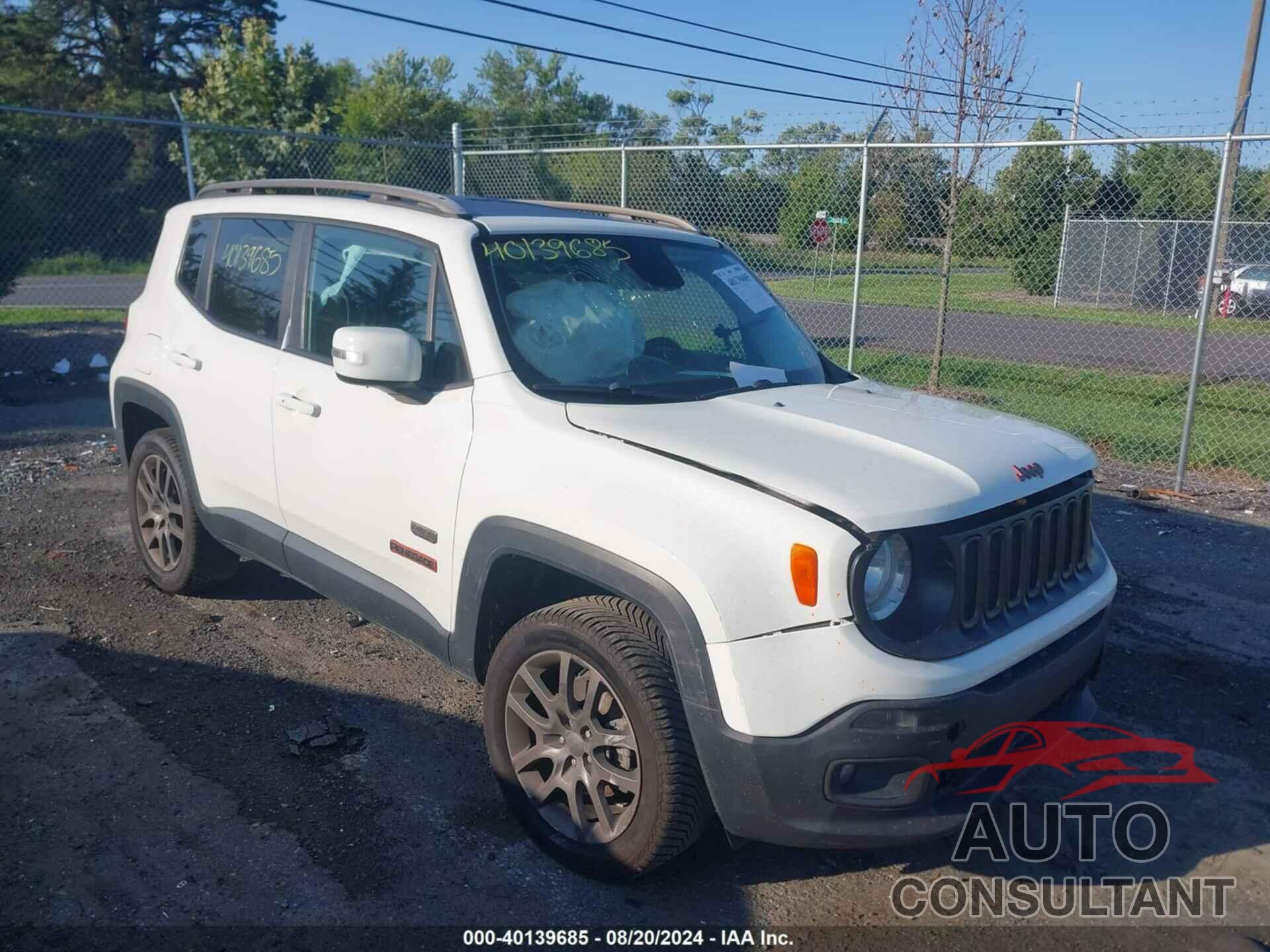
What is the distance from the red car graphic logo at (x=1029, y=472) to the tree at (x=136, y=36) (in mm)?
41283

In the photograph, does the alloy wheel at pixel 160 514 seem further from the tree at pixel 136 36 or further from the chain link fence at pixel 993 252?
the tree at pixel 136 36

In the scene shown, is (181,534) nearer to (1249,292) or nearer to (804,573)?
(804,573)

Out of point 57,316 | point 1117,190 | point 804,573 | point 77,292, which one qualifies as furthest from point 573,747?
point 77,292

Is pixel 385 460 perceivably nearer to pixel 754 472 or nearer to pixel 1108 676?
pixel 754 472

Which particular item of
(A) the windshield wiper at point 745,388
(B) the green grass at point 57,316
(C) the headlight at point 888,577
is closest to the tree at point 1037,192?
(A) the windshield wiper at point 745,388

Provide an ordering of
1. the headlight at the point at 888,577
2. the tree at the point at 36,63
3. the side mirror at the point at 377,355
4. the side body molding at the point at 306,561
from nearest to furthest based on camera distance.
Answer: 1. the headlight at the point at 888,577
2. the side mirror at the point at 377,355
3. the side body molding at the point at 306,561
4. the tree at the point at 36,63

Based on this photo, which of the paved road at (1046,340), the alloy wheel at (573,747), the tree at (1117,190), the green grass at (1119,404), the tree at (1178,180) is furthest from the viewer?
the paved road at (1046,340)

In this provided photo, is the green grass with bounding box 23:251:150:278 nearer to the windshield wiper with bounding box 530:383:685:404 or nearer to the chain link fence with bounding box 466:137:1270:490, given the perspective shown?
the chain link fence with bounding box 466:137:1270:490

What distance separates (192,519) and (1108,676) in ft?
14.2

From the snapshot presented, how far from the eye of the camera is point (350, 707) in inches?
167

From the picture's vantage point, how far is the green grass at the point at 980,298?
12.5m

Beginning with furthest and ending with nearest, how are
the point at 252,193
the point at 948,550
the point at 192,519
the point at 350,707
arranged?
the point at 252,193 → the point at 192,519 → the point at 350,707 → the point at 948,550

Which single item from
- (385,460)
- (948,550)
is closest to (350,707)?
→ (385,460)

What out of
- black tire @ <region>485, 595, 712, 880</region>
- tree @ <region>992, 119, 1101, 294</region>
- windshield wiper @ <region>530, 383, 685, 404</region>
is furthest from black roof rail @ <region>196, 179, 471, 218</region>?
tree @ <region>992, 119, 1101, 294</region>
